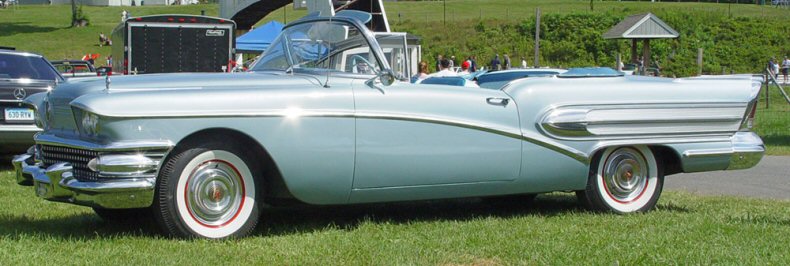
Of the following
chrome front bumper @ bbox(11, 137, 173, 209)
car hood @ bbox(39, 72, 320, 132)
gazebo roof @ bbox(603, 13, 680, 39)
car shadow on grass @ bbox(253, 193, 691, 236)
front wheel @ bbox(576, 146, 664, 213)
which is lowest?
car shadow on grass @ bbox(253, 193, 691, 236)

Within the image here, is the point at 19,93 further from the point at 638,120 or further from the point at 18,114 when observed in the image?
the point at 638,120

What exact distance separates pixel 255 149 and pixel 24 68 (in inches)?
248

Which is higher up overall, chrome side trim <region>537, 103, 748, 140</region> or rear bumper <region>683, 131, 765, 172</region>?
chrome side trim <region>537, 103, 748, 140</region>

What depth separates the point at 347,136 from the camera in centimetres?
577

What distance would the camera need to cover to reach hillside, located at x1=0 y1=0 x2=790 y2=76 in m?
50.2

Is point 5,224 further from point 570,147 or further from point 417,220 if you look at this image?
point 570,147

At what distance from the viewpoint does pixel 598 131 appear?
666 centimetres

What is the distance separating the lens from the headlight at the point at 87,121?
17.2 ft

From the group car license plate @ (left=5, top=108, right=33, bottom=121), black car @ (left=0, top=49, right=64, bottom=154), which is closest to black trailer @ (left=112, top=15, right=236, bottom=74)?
black car @ (left=0, top=49, right=64, bottom=154)

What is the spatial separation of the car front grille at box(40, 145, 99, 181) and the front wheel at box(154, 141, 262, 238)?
37 centimetres

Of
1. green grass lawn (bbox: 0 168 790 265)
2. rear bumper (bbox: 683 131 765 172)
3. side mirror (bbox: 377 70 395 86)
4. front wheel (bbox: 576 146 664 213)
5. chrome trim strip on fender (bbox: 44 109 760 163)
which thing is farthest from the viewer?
rear bumper (bbox: 683 131 765 172)

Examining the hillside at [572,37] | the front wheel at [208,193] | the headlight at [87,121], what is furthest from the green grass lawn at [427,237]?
the hillside at [572,37]

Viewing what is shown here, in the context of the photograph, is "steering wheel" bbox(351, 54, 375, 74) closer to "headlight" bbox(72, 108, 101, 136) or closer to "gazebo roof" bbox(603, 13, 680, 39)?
"headlight" bbox(72, 108, 101, 136)

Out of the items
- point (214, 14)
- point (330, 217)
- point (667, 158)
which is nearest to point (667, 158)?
point (667, 158)
